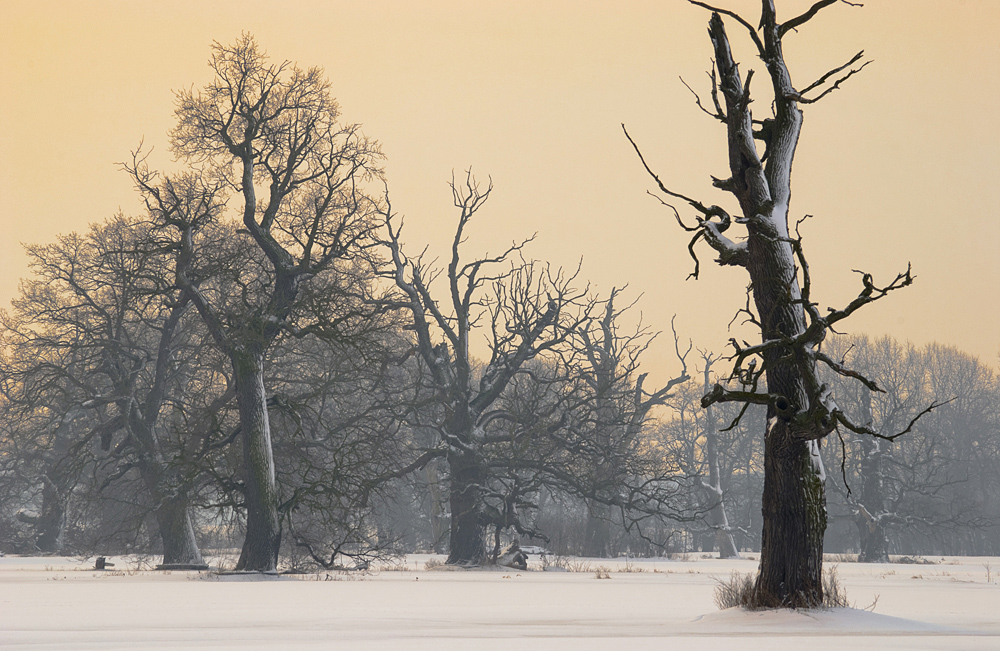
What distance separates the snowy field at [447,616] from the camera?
1137 centimetres

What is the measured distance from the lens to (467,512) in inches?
1368

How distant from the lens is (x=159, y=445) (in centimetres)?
3344

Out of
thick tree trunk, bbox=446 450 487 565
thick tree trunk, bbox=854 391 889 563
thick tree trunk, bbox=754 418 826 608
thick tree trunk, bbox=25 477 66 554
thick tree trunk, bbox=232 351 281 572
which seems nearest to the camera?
thick tree trunk, bbox=754 418 826 608

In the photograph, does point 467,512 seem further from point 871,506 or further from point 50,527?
point 871,506

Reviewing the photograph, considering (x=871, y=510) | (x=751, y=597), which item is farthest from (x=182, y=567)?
(x=871, y=510)

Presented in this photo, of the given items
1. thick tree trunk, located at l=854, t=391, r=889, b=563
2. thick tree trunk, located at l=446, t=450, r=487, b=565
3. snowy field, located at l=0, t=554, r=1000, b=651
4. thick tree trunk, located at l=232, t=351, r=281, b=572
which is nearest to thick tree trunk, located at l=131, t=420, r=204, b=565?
thick tree trunk, located at l=232, t=351, r=281, b=572

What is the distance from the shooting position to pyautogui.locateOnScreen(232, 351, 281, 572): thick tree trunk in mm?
26719

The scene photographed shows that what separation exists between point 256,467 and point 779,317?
15981 mm

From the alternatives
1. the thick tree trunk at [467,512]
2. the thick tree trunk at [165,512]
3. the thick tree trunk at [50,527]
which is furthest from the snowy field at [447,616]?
the thick tree trunk at [50,527]

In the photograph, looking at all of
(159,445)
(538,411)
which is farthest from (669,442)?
(159,445)

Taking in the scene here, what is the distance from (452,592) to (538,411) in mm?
14721

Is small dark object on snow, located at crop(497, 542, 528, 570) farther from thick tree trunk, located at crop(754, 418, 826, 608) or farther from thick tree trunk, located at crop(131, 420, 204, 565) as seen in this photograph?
thick tree trunk, located at crop(754, 418, 826, 608)

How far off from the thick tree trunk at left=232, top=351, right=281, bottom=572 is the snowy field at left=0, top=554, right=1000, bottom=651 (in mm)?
863

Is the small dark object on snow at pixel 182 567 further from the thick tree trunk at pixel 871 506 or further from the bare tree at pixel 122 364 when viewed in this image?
the thick tree trunk at pixel 871 506
